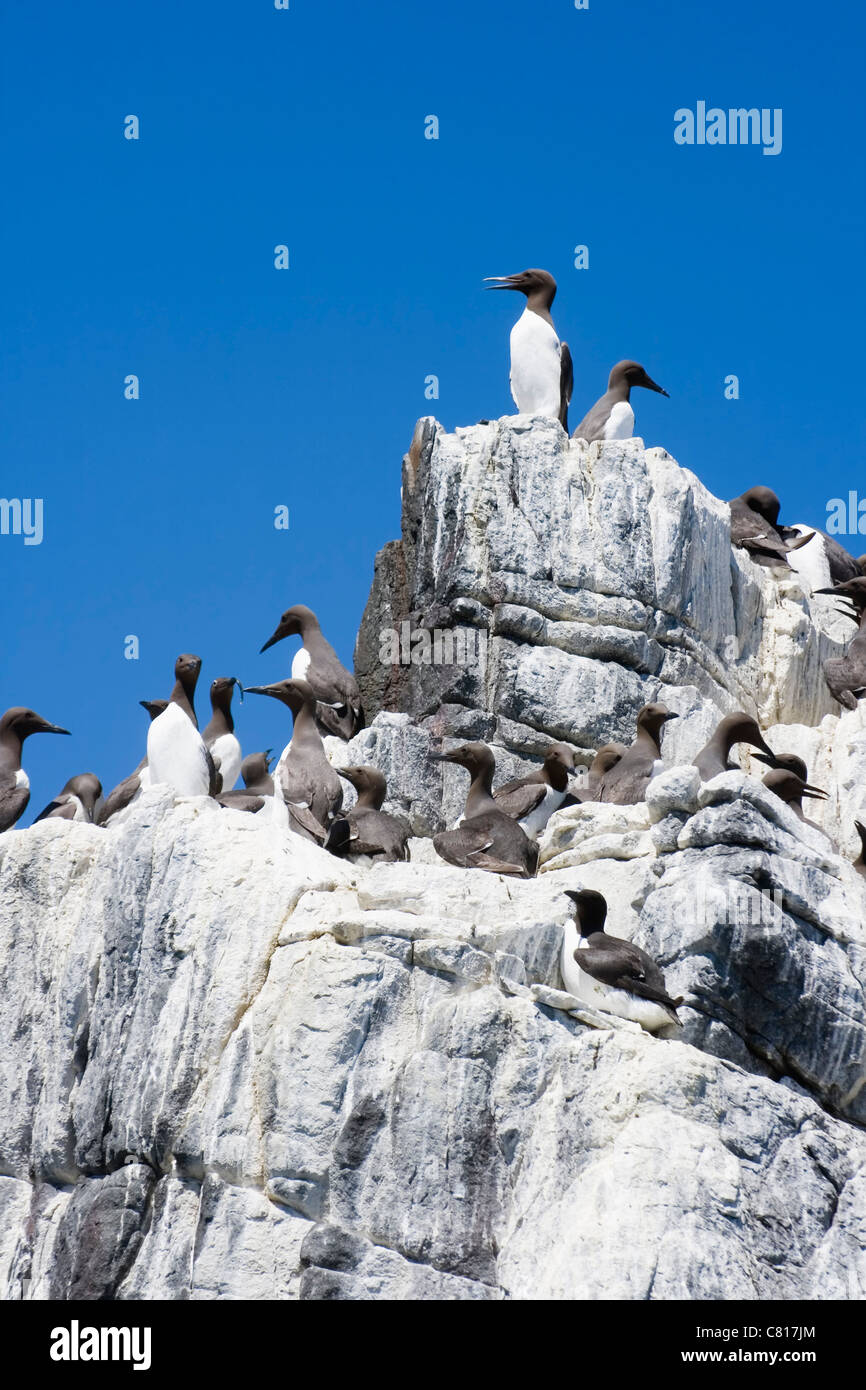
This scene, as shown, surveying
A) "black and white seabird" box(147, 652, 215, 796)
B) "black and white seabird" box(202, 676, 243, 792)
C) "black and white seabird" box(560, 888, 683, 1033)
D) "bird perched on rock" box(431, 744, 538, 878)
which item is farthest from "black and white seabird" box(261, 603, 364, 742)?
"black and white seabird" box(560, 888, 683, 1033)

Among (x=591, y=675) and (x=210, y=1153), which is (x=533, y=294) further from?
(x=210, y=1153)

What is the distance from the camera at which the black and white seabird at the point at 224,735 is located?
681 inches

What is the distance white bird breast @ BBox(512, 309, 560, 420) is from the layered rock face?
6174 mm

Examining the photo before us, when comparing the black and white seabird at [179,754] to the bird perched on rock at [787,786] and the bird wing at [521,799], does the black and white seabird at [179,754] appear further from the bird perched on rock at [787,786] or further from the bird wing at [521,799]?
the bird perched on rock at [787,786]

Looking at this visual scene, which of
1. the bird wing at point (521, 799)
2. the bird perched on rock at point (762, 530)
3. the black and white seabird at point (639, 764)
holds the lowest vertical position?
the bird wing at point (521, 799)

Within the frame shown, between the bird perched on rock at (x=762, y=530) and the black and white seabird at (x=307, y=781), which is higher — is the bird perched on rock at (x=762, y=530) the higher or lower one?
the higher one

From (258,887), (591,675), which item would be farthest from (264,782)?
(258,887)

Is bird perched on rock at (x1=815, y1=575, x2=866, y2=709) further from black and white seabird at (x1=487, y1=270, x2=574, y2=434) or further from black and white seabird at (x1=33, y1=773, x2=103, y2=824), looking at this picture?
black and white seabird at (x1=33, y1=773, x2=103, y2=824)

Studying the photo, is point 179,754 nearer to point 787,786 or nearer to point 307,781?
point 307,781

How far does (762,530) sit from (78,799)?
702 centimetres

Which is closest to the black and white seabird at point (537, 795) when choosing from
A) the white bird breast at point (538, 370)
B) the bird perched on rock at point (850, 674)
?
the bird perched on rock at point (850, 674)

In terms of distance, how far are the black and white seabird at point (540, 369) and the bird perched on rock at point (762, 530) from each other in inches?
78.8

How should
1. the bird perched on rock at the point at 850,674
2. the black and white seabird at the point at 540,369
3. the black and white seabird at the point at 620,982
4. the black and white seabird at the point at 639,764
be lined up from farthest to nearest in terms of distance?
the black and white seabird at the point at 540,369, the bird perched on rock at the point at 850,674, the black and white seabird at the point at 639,764, the black and white seabird at the point at 620,982
